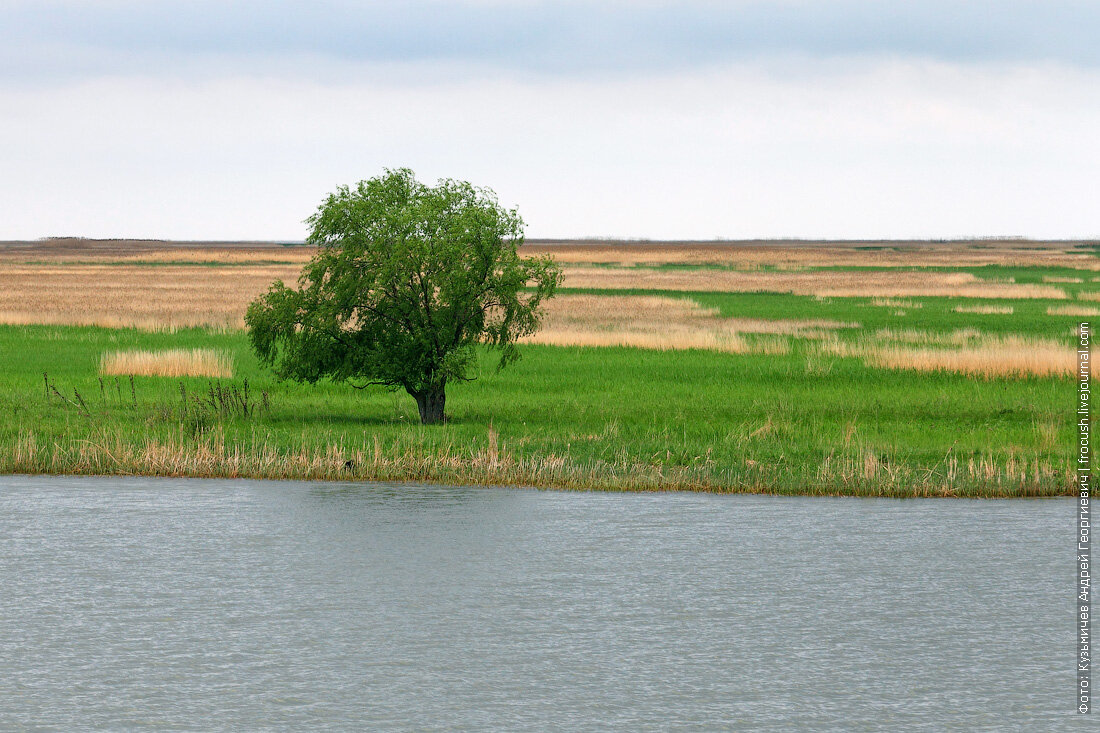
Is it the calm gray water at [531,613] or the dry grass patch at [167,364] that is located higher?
the dry grass patch at [167,364]

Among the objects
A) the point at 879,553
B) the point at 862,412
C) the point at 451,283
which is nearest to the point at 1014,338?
the point at 862,412

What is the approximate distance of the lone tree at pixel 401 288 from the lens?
25.9m

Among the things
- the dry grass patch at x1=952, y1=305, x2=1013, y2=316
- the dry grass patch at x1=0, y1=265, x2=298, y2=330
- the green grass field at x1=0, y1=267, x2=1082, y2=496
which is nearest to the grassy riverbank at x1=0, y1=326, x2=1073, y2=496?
the green grass field at x1=0, y1=267, x2=1082, y2=496

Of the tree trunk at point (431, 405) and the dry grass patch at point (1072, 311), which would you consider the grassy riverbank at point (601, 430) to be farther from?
the dry grass patch at point (1072, 311)

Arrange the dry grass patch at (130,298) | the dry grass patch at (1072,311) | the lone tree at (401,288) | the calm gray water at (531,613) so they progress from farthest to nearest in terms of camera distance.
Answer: the dry grass patch at (1072,311), the dry grass patch at (130,298), the lone tree at (401,288), the calm gray water at (531,613)

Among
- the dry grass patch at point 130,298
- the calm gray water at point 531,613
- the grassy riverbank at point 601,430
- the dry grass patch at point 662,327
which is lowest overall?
the calm gray water at point 531,613

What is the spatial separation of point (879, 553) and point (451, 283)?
1209 cm

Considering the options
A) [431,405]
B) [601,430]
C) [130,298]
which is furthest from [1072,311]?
[130,298]

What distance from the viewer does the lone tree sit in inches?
1019

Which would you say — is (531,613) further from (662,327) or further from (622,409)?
A: (662,327)

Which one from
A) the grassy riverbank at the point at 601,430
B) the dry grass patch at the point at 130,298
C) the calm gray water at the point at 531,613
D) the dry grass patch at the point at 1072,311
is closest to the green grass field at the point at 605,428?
the grassy riverbank at the point at 601,430

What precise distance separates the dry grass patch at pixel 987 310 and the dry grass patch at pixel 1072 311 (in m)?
1.89

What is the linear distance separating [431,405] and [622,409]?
4189 millimetres

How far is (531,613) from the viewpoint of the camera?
12844mm
